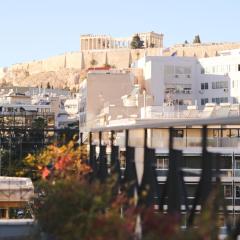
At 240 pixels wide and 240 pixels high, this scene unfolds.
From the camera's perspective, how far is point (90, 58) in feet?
504

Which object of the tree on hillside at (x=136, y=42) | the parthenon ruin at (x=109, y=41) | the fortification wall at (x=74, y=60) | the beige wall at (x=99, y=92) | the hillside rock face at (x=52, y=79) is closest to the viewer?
the beige wall at (x=99, y=92)

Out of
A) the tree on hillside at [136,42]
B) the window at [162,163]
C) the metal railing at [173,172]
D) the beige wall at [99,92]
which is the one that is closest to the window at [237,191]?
the window at [162,163]

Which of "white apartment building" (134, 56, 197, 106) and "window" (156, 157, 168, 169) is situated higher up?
"white apartment building" (134, 56, 197, 106)

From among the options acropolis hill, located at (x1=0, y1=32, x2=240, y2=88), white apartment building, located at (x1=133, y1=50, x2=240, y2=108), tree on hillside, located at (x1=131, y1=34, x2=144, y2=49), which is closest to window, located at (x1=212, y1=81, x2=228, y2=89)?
white apartment building, located at (x1=133, y1=50, x2=240, y2=108)

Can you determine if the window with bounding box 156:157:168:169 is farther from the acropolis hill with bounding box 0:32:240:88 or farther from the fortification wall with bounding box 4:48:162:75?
the fortification wall with bounding box 4:48:162:75

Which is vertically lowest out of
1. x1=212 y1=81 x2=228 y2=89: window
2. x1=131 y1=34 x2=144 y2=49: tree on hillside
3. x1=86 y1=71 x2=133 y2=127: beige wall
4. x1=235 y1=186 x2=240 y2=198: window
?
x1=235 y1=186 x2=240 y2=198: window

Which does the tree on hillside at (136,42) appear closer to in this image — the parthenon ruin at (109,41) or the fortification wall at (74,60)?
the parthenon ruin at (109,41)

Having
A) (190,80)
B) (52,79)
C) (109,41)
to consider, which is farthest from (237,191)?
(109,41)

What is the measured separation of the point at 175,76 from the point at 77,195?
54475 millimetres

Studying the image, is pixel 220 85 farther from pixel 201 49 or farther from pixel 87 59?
pixel 87 59

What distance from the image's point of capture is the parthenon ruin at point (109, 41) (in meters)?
165

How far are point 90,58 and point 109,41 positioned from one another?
17.4 meters

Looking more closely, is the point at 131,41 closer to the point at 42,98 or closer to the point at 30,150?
the point at 42,98

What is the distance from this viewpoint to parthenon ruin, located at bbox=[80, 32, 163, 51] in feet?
542
